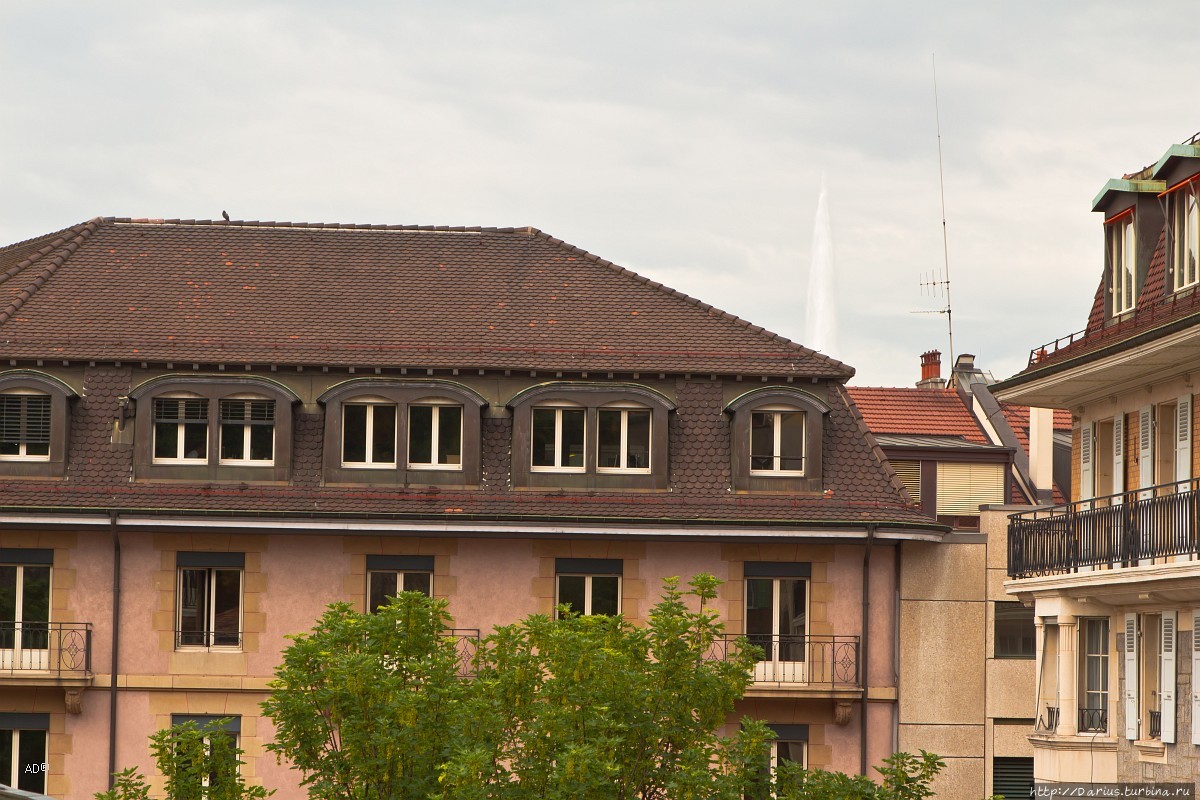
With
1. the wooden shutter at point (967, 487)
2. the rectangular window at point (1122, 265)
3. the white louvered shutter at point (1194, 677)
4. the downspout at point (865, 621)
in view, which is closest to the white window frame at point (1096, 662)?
the white louvered shutter at point (1194, 677)

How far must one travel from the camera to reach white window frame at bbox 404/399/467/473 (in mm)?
36062

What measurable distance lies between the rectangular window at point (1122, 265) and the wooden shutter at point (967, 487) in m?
10.5

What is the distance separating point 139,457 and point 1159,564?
60.5 feet

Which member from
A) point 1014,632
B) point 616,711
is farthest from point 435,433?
point 616,711

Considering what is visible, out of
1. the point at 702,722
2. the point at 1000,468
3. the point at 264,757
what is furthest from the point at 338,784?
the point at 1000,468

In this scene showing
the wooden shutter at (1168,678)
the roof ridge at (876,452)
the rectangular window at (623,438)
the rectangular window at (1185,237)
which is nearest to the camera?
the rectangular window at (1185,237)

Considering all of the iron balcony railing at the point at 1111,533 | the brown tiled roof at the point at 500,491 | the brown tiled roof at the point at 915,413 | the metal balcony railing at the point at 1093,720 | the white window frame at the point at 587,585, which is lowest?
the metal balcony railing at the point at 1093,720

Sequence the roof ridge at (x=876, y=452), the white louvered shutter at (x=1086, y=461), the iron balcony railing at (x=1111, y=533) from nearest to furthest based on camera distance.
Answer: the iron balcony railing at (x=1111, y=533), the white louvered shutter at (x=1086, y=461), the roof ridge at (x=876, y=452)

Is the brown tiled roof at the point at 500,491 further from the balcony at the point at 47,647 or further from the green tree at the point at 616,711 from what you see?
the green tree at the point at 616,711

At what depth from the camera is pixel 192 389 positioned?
35656 millimetres

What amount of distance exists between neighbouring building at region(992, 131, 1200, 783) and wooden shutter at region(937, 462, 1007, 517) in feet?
22.6

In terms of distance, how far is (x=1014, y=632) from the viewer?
37.1 meters

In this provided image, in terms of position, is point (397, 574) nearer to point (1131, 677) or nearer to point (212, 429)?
point (212, 429)

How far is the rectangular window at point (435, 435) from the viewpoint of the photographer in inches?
1425
